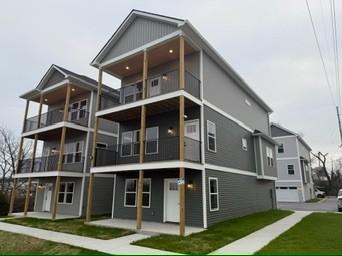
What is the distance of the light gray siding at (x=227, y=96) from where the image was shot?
45.1 ft

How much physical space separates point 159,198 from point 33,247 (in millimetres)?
6327

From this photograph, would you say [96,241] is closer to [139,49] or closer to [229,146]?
[229,146]

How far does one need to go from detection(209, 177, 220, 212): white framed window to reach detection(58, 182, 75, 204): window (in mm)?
10679

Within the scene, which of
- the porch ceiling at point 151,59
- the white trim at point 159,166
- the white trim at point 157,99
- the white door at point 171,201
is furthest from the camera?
the porch ceiling at point 151,59

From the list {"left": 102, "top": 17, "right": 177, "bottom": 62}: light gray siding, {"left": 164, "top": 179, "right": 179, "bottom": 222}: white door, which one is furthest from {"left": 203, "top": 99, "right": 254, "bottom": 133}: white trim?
{"left": 164, "top": 179, "right": 179, "bottom": 222}: white door

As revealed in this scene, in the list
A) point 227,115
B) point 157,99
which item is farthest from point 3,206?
point 227,115

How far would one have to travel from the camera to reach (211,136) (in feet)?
43.4

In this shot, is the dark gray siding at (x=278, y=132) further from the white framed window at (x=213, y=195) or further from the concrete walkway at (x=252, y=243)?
the concrete walkway at (x=252, y=243)

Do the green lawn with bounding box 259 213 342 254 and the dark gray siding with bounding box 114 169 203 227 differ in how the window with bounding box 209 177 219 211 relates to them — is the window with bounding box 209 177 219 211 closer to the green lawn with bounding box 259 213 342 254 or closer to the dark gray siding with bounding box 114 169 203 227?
the dark gray siding with bounding box 114 169 203 227

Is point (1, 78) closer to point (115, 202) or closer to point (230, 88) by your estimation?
point (115, 202)

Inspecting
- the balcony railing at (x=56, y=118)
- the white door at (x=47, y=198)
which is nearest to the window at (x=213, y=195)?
the balcony railing at (x=56, y=118)

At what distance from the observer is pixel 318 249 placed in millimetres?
7359

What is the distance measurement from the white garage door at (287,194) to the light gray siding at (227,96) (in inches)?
603

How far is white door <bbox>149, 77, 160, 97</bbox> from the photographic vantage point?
14564 mm
